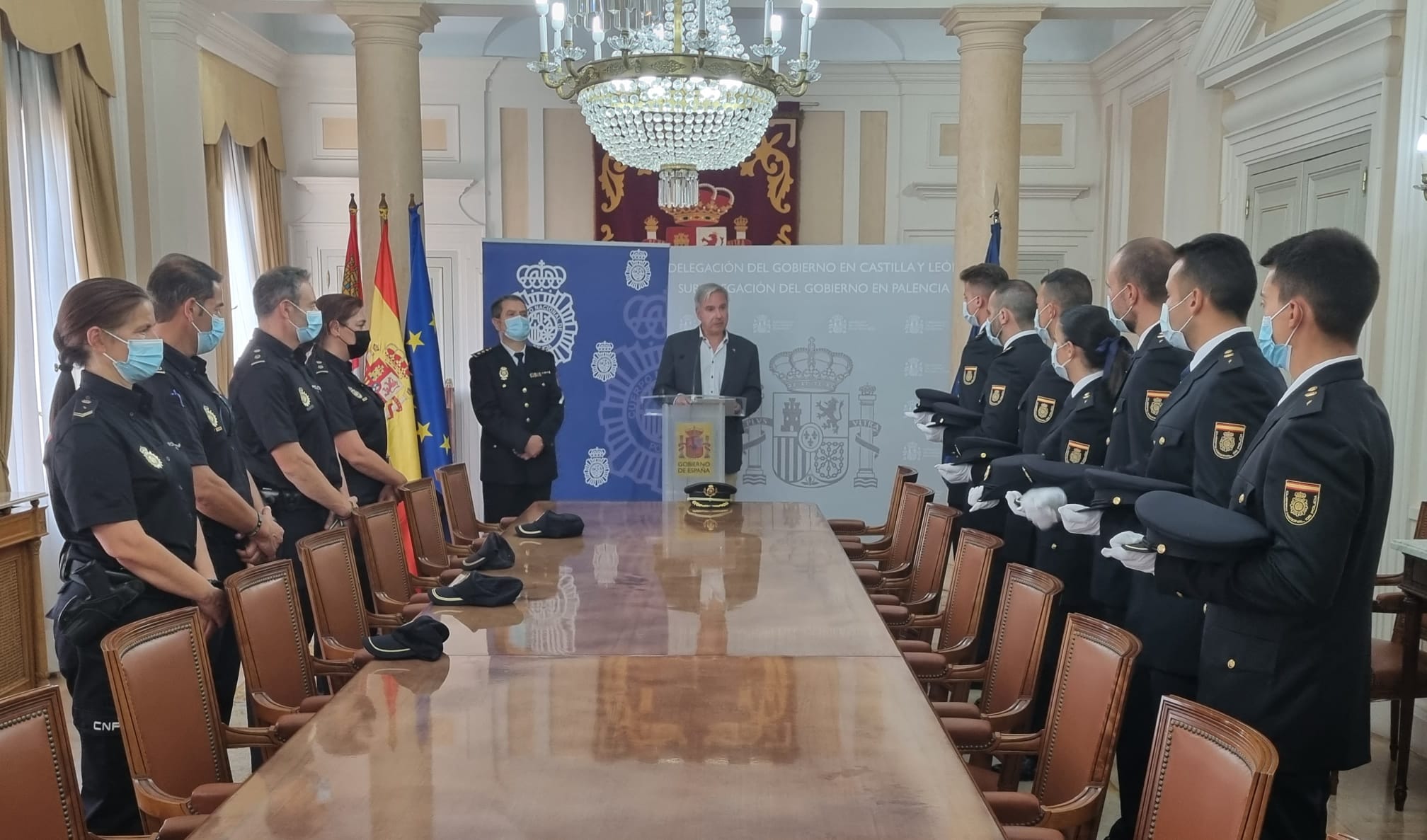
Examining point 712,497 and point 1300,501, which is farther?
point 712,497

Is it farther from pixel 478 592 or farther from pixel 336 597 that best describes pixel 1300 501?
pixel 336 597

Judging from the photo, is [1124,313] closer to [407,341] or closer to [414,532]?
[414,532]

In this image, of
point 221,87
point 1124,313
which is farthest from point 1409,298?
point 221,87

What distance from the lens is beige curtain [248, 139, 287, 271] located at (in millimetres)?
8273

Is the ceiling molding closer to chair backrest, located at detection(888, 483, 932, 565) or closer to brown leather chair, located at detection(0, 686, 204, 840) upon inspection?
chair backrest, located at detection(888, 483, 932, 565)

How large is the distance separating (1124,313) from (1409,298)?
1.72 m

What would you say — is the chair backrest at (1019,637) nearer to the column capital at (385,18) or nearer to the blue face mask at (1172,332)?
the blue face mask at (1172,332)

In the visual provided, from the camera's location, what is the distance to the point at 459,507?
15.7ft

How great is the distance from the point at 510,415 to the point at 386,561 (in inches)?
77.0

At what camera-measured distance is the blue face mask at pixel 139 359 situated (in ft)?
9.07

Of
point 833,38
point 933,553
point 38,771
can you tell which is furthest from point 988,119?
point 38,771

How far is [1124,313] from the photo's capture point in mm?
3428

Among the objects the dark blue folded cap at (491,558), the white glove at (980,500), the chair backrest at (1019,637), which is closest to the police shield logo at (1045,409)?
the white glove at (980,500)

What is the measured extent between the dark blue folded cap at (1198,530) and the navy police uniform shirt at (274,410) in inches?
114
